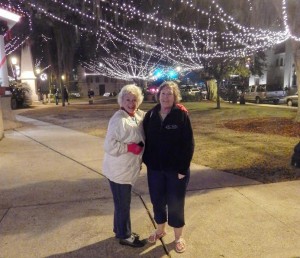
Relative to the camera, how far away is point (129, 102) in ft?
11.6

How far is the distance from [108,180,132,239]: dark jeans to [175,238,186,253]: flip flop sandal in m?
0.50

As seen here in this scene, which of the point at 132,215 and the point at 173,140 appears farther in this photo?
the point at 132,215

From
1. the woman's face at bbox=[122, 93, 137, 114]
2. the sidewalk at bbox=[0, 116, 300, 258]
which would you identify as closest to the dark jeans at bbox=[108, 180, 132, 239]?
the sidewalk at bbox=[0, 116, 300, 258]

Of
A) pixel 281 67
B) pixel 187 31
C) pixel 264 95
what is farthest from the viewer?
pixel 281 67

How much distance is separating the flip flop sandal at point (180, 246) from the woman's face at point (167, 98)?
1.38 m

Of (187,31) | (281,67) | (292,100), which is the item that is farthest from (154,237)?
(281,67)

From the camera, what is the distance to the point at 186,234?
3.87 metres

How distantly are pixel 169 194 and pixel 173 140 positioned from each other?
0.58 metres

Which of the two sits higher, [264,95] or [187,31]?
[187,31]

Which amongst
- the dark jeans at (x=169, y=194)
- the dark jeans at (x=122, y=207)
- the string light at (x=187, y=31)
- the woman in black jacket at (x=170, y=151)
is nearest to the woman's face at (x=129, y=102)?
the woman in black jacket at (x=170, y=151)

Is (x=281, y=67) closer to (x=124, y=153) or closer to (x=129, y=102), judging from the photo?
(x=129, y=102)

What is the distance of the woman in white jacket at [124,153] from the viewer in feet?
11.2

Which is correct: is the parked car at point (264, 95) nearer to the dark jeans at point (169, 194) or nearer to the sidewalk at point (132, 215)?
the sidewalk at point (132, 215)

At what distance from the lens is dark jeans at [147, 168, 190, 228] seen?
3.50 metres
